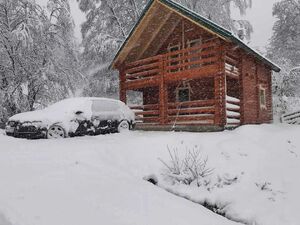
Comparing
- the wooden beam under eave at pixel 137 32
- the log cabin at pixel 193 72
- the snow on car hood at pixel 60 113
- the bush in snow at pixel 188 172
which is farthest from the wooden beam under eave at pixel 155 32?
the bush in snow at pixel 188 172

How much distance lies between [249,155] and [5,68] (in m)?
14.7

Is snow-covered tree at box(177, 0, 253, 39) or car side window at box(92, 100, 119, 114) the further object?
snow-covered tree at box(177, 0, 253, 39)

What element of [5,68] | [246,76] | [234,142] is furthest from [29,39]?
[234,142]

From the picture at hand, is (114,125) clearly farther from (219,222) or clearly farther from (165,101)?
(219,222)

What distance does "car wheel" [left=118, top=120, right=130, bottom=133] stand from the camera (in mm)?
13992

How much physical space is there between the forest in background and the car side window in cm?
639

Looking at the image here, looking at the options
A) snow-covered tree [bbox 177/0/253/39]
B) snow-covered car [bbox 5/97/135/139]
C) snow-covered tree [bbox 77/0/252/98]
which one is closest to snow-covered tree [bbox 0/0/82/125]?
snow-covered tree [bbox 77/0/252/98]

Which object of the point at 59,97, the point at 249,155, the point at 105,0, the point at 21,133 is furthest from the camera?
the point at 105,0

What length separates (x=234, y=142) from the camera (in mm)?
9898

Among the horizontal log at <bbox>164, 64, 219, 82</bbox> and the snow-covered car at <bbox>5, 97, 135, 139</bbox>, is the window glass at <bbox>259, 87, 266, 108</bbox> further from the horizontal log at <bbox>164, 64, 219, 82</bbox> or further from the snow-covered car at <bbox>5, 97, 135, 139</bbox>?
the snow-covered car at <bbox>5, 97, 135, 139</bbox>

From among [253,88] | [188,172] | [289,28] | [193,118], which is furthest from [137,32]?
[289,28]

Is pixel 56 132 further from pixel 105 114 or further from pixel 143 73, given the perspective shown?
pixel 143 73

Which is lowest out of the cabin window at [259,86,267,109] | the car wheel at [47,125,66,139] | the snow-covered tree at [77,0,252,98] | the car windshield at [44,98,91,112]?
the car wheel at [47,125,66,139]

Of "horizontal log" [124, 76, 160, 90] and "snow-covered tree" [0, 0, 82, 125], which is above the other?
"snow-covered tree" [0, 0, 82, 125]
